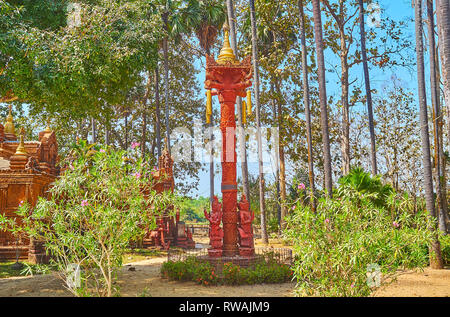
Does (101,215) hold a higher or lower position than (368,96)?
lower

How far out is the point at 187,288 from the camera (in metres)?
8.74

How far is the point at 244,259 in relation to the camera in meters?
9.96

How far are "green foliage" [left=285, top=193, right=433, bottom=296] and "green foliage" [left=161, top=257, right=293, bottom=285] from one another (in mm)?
3514

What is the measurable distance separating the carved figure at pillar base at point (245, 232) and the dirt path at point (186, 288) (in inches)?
54.2

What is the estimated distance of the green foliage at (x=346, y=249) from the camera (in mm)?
5371

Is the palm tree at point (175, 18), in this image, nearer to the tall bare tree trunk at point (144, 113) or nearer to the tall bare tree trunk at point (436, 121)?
the tall bare tree trunk at point (144, 113)

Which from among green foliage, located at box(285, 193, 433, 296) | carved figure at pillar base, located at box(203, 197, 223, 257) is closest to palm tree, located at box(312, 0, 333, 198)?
carved figure at pillar base, located at box(203, 197, 223, 257)

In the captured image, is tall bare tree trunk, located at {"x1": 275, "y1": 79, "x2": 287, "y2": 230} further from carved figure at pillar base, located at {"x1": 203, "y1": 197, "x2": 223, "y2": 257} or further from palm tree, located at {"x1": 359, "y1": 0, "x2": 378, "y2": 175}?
carved figure at pillar base, located at {"x1": 203, "y1": 197, "x2": 223, "y2": 257}

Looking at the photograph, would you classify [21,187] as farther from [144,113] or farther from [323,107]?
[144,113]

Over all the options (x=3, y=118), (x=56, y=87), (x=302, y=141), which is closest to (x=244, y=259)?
(x=56, y=87)

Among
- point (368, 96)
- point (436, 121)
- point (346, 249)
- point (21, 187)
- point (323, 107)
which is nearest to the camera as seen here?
point (346, 249)

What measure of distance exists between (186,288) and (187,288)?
0.02 metres

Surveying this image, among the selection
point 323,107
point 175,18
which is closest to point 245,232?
point 323,107
